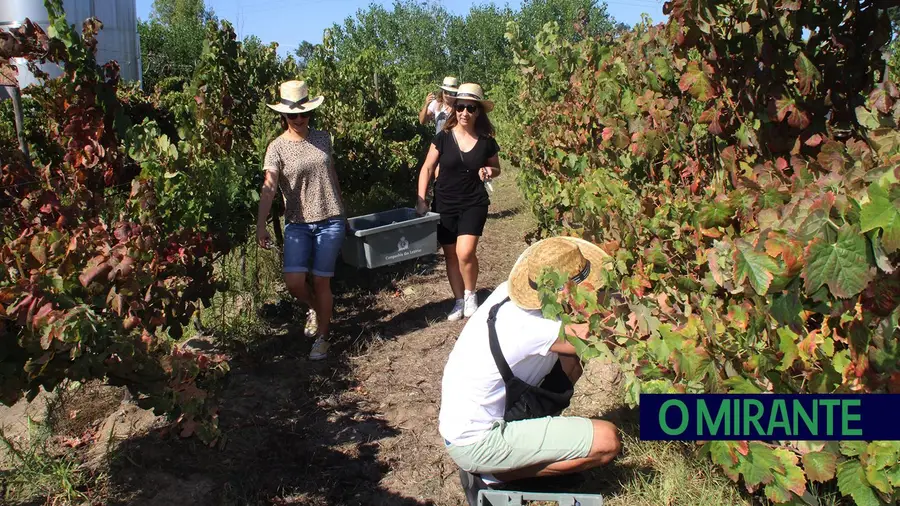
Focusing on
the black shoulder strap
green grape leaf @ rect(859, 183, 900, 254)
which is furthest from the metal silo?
green grape leaf @ rect(859, 183, 900, 254)

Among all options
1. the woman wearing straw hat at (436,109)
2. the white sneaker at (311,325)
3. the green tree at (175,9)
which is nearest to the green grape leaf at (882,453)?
the white sneaker at (311,325)

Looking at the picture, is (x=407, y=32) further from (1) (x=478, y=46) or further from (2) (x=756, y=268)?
(2) (x=756, y=268)

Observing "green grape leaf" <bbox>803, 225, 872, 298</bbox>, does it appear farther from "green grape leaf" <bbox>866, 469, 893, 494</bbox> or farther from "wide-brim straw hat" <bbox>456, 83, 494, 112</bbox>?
"wide-brim straw hat" <bbox>456, 83, 494, 112</bbox>

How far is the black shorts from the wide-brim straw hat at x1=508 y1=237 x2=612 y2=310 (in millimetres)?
1977

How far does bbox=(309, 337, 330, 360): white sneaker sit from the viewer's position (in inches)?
182

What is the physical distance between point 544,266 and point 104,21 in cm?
1305

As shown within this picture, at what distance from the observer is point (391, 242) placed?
18.1ft

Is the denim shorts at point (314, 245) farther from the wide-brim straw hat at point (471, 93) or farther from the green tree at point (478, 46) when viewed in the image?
the green tree at point (478, 46)

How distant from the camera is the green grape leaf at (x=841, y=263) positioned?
1.60m

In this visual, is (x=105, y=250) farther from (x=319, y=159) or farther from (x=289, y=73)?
(x=289, y=73)

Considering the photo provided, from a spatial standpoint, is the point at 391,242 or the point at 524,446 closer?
the point at 524,446

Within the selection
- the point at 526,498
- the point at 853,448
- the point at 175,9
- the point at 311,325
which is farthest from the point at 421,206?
the point at 175,9

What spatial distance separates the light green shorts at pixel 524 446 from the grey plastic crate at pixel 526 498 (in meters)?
0.10

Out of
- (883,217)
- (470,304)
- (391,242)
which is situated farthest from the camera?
(391,242)
